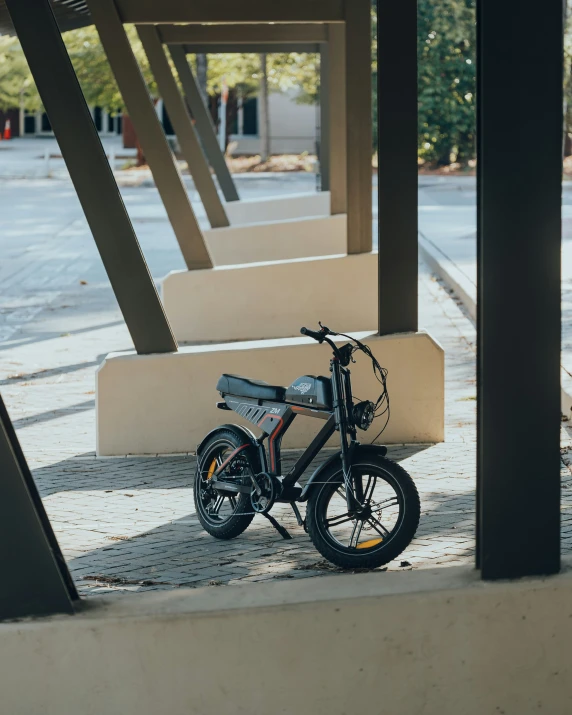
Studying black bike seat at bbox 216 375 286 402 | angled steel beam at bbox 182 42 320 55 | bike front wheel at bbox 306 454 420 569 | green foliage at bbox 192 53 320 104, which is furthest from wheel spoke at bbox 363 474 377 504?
green foliage at bbox 192 53 320 104

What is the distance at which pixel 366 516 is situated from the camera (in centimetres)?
555

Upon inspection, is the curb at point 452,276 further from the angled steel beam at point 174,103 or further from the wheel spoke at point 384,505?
the wheel spoke at point 384,505

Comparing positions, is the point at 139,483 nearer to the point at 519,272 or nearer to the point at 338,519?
the point at 338,519

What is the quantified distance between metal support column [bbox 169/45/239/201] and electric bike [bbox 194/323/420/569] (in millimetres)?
13924

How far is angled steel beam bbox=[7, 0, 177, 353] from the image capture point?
25.2 ft

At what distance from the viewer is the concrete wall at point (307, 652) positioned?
382 centimetres

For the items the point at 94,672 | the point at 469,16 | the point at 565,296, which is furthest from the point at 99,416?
the point at 469,16

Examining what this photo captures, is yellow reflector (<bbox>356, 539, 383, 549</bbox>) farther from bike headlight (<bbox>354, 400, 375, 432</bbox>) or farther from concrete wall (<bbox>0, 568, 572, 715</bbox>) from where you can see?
concrete wall (<bbox>0, 568, 572, 715</bbox>)

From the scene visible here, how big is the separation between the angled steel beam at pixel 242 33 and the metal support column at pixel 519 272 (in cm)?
1151

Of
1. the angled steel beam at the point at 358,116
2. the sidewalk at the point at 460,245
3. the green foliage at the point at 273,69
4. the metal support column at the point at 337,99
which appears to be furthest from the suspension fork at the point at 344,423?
the green foliage at the point at 273,69

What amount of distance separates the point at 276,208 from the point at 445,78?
2737 cm

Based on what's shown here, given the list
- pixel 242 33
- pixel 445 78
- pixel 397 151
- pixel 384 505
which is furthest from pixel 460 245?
pixel 445 78

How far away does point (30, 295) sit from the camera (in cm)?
1686

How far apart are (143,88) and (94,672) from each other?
7661 millimetres
